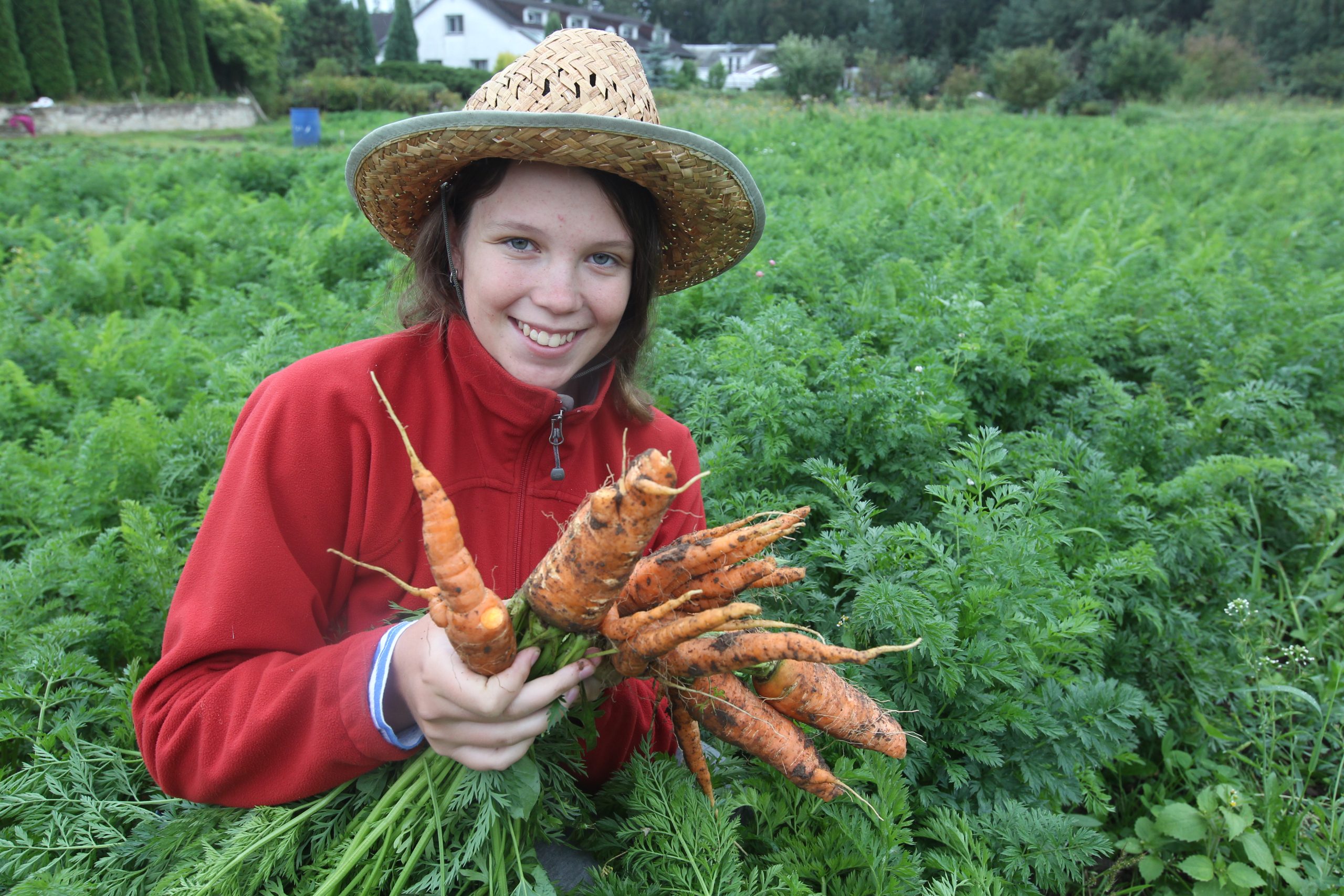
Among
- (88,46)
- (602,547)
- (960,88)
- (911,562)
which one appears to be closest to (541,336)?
(602,547)

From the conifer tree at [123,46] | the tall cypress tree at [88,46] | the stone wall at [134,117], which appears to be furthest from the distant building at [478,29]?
the tall cypress tree at [88,46]

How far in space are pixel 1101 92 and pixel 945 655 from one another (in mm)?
46585

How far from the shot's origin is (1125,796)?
2830 mm

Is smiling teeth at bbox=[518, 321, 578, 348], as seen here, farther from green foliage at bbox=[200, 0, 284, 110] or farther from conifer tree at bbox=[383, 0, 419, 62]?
conifer tree at bbox=[383, 0, 419, 62]

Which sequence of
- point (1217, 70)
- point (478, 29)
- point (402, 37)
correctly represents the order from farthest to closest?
point (478, 29), point (402, 37), point (1217, 70)

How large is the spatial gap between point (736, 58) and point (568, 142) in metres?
81.8

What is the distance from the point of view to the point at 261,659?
60.2 inches

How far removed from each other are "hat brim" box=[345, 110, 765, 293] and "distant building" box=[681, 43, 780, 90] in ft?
218

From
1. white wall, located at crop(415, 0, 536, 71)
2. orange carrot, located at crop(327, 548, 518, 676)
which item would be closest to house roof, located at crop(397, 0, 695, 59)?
white wall, located at crop(415, 0, 536, 71)

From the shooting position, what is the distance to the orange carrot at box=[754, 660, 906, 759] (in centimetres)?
181

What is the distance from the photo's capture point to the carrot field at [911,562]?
1.77 m

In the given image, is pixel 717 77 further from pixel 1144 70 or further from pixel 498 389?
pixel 498 389

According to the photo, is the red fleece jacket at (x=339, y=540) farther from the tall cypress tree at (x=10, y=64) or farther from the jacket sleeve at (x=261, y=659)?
the tall cypress tree at (x=10, y=64)

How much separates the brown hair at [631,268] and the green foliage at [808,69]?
3111 cm
